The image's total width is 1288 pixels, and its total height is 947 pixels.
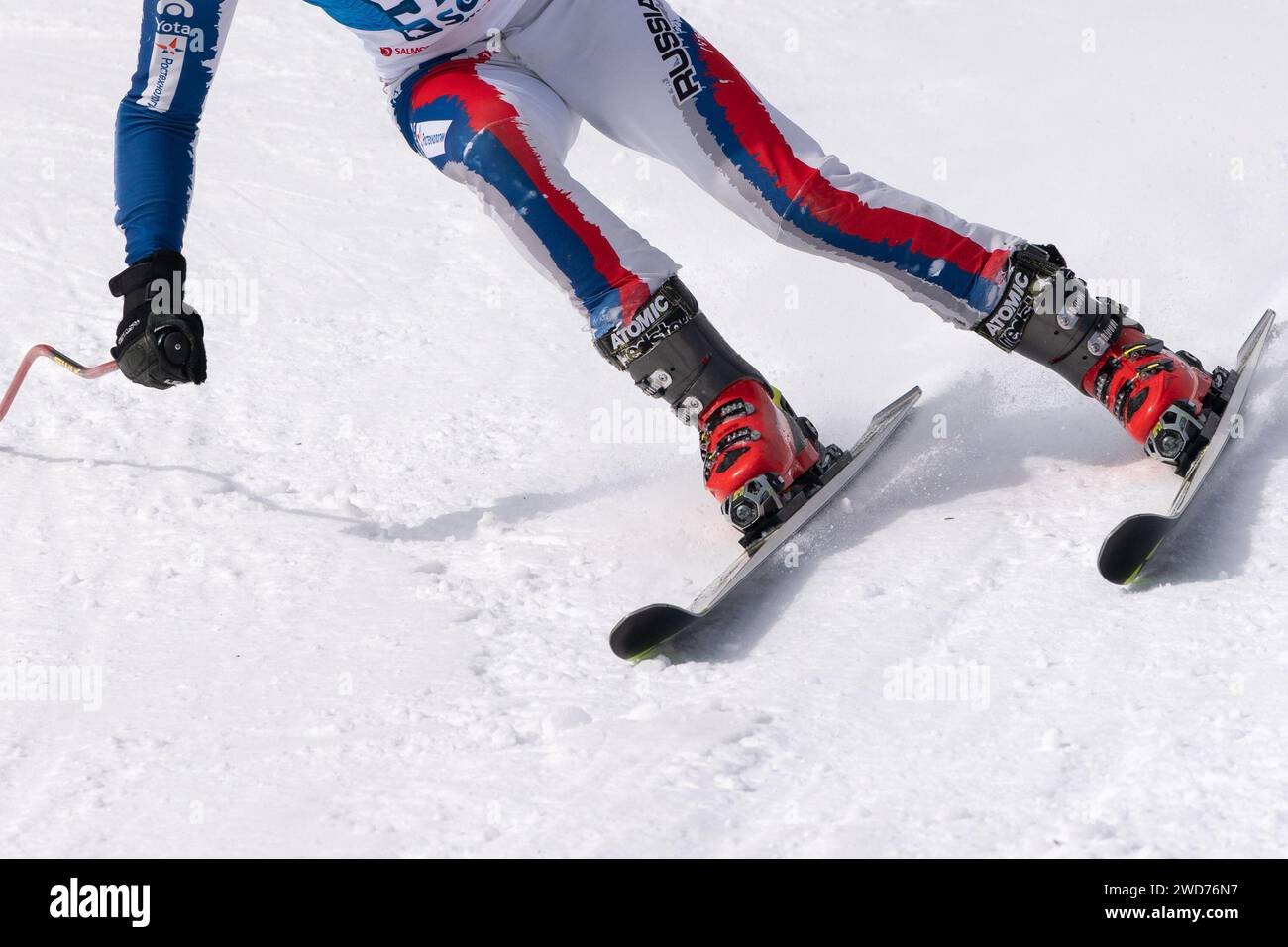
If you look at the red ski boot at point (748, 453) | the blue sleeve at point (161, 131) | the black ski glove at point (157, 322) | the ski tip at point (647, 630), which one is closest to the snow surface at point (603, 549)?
the ski tip at point (647, 630)

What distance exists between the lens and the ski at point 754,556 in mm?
2371

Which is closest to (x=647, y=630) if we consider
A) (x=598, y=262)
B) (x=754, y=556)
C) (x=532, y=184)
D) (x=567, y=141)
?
(x=754, y=556)

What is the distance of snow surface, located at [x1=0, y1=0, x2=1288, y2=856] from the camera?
6.43 ft

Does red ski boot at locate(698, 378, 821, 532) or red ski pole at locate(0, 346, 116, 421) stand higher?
red ski boot at locate(698, 378, 821, 532)

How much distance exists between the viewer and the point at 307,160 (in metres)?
5.65

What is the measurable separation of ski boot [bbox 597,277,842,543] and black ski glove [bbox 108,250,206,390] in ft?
2.83

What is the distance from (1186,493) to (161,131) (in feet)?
6.99

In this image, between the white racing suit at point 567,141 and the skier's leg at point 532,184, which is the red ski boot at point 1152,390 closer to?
the white racing suit at point 567,141

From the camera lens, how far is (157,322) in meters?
2.76

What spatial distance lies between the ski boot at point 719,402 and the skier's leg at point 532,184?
0.19 ft

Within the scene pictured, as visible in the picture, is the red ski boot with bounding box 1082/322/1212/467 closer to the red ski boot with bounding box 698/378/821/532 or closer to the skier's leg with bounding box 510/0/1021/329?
the skier's leg with bounding box 510/0/1021/329

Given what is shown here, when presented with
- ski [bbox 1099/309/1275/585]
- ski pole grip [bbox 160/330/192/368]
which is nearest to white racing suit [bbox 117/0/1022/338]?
ski pole grip [bbox 160/330/192/368]
